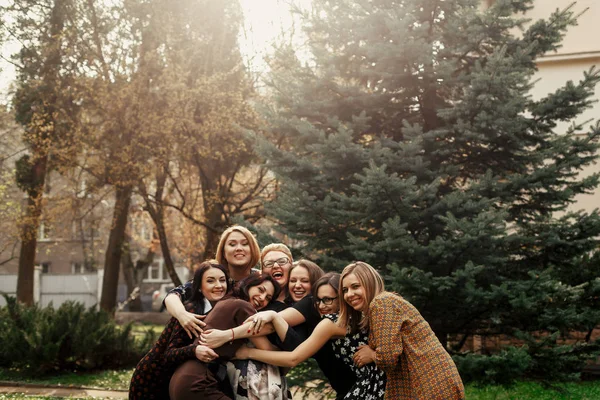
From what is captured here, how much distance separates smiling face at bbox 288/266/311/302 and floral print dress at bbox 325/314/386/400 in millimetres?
335

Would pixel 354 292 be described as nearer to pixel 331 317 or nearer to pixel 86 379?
pixel 331 317

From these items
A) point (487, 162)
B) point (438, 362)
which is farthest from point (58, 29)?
point (438, 362)

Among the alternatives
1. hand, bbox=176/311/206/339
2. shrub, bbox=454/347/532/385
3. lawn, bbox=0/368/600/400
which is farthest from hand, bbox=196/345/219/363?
lawn, bbox=0/368/600/400

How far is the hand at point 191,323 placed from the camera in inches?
162

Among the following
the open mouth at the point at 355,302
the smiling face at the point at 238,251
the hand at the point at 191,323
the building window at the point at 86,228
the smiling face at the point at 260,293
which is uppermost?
the building window at the point at 86,228

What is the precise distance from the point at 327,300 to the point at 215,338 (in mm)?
809

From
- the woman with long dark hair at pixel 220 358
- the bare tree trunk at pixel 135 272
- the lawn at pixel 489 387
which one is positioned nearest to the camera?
the woman with long dark hair at pixel 220 358

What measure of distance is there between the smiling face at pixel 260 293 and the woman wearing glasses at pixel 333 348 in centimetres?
19

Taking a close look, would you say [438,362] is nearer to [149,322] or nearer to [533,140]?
[533,140]

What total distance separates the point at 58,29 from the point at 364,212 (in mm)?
13142

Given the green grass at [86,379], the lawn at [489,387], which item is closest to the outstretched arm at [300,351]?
the lawn at [489,387]

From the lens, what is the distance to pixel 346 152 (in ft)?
29.8

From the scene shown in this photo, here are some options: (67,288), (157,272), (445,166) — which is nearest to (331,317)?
(445,166)

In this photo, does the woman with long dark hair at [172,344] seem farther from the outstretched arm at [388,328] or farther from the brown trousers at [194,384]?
the outstretched arm at [388,328]
